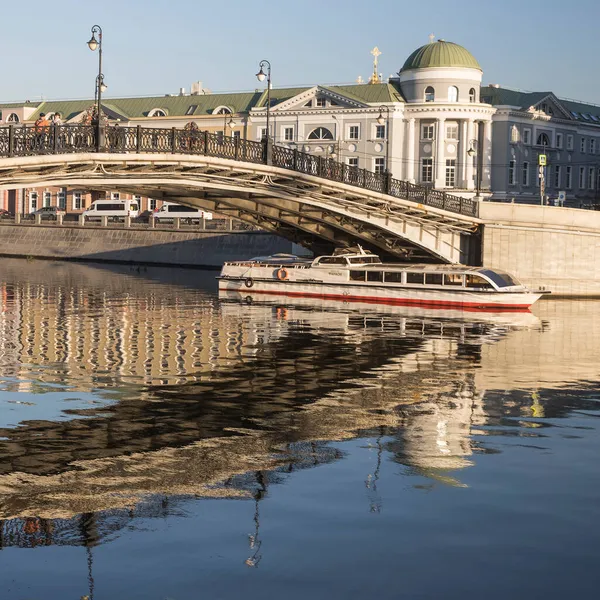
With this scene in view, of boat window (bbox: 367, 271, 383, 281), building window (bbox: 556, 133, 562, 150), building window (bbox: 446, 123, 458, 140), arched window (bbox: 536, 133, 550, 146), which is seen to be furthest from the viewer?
building window (bbox: 556, 133, 562, 150)

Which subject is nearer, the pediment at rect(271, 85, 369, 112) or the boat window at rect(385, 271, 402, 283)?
the boat window at rect(385, 271, 402, 283)

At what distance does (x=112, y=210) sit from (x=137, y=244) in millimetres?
14754

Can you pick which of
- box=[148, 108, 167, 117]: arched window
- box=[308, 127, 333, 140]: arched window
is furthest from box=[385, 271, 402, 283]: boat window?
box=[148, 108, 167, 117]: arched window

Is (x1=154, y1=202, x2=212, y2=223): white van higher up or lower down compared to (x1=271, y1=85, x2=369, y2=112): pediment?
lower down

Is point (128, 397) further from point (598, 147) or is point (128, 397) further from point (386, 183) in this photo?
point (598, 147)

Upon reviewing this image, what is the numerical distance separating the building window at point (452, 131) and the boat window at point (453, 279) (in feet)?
189

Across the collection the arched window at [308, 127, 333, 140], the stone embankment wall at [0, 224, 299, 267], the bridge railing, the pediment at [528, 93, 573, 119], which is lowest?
the stone embankment wall at [0, 224, 299, 267]

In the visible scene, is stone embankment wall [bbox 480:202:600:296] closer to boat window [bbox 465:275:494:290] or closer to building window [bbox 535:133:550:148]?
boat window [bbox 465:275:494:290]

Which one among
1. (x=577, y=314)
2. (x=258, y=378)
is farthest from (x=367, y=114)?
(x=258, y=378)

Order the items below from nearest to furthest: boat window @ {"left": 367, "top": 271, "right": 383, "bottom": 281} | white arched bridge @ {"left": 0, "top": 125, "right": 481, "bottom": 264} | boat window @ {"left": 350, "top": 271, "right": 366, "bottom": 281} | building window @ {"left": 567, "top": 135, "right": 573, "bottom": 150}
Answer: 1. white arched bridge @ {"left": 0, "top": 125, "right": 481, "bottom": 264}
2. boat window @ {"left": 367, "top": 271, "right": 383, "bottom": 281}
3. boat window @ {"left": 350, "top": 271, "right": 366, "bottom": 281}
4. building window @ {"left": 567, "top": 135, "right": 573, "bottom": 150}

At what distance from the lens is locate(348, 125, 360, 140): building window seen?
108m

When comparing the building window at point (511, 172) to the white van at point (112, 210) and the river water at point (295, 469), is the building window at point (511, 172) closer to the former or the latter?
the white van at point (112, 210)

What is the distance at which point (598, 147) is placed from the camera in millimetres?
124062

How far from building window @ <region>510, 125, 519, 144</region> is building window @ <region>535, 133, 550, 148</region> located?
4454mm
